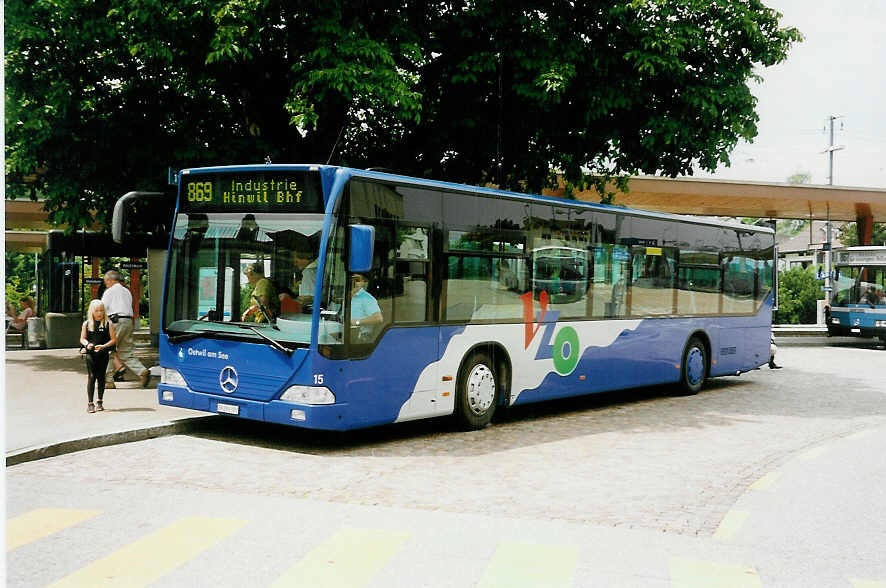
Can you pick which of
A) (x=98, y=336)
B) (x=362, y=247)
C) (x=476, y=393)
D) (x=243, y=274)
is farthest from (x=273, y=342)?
(x=98, y=336)

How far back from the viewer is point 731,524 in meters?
6.99

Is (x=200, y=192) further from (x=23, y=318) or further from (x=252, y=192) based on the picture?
(x=23, y=318)

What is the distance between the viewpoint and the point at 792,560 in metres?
6.05

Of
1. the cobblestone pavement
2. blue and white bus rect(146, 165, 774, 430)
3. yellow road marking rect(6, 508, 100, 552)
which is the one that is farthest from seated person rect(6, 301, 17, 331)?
yellow road marking rect(6, 508, 100, 552)

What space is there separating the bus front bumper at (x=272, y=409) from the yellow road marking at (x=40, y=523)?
112 inches

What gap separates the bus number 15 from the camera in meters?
10.4

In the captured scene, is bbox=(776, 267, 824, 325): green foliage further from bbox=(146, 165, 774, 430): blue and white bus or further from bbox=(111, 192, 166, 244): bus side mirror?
bbox=(111, 192, 166, 244): bus side mirror

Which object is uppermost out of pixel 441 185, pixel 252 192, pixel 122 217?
pixel 441 185

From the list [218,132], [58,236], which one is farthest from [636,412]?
[58,236]

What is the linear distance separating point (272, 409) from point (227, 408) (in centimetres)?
64

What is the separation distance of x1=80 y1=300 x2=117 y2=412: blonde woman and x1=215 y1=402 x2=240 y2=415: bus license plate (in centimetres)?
222

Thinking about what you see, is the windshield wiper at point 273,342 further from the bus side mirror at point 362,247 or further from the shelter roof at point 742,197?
the shelter roof at point 742,197

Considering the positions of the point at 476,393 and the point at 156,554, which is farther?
the point at 476,393

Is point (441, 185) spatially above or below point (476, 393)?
above
